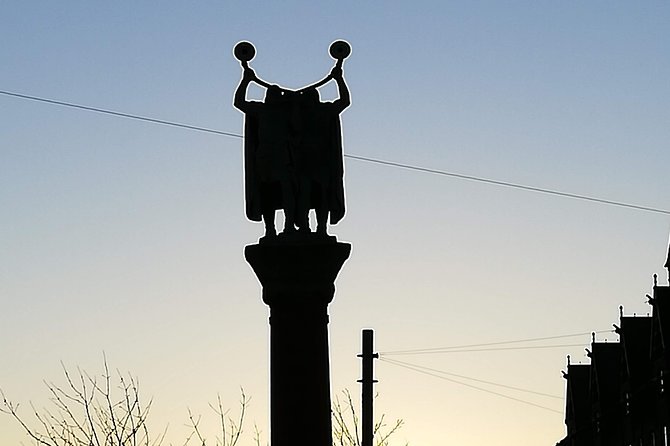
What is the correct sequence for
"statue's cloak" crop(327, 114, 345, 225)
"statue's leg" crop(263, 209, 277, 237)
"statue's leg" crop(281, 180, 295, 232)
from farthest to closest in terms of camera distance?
"statue's leg" crop(263, 209, 277, 237) < "statue's cloak" crop(327, 114, 345, 225) < "statue's leg" crop(281, 180, 295, 232)

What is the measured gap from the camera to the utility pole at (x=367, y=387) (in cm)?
3052

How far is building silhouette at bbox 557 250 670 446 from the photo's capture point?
5097 centimetres

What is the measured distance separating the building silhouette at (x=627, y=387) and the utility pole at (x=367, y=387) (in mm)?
19212

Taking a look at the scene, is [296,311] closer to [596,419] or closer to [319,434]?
[319,434]

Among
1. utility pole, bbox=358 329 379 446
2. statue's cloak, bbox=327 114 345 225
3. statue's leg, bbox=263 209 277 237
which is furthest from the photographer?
utility pole, bbox=358 329 379 446

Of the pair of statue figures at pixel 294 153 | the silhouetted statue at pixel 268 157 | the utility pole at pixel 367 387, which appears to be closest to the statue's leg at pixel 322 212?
the pair of statue figures at pixel 294 153

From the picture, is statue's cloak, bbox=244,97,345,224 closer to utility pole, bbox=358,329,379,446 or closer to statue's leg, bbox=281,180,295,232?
statue's leg, bbox=281,180,295,232

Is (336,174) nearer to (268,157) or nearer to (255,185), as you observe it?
(268,157)

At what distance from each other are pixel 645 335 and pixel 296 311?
118 feet

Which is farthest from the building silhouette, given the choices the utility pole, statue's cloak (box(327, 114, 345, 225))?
statue's cloak (box(327, 114, 345, 225))

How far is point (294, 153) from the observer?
22.2 m

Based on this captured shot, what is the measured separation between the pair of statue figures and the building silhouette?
28.5 metres

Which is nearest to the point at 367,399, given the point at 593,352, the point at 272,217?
the point at 272,217

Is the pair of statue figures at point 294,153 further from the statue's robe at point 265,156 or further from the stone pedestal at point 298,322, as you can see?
the stone pedestal at point 298,322
